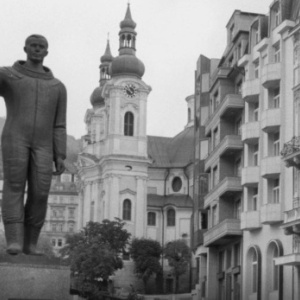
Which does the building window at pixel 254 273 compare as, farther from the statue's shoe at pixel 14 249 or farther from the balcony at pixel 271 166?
the statue's shoe at pixel 14 249

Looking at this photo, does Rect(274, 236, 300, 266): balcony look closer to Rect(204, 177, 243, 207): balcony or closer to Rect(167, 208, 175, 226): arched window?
Rect(204, 177, 243, 207): balcony

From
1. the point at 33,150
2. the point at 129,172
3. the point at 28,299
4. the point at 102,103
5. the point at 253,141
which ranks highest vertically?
the point at 102,103

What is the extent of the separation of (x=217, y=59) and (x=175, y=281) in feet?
174

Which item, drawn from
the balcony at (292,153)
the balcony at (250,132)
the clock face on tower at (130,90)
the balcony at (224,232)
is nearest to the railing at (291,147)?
the balcony at (292,153)

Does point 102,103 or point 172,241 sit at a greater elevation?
point 102,103

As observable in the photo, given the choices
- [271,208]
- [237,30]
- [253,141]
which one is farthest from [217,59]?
[271,208]

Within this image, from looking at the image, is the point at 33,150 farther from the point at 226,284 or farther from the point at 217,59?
the point at 217,59

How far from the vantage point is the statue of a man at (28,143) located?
50.8 ft

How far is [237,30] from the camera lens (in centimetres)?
5797

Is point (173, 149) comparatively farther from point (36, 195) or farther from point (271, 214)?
point (36, 195)

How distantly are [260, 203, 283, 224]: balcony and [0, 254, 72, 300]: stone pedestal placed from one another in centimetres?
3221

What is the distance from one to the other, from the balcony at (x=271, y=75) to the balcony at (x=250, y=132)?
245 centimetres

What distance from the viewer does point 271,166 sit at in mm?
47250

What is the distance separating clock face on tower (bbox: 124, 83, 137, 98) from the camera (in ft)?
381
